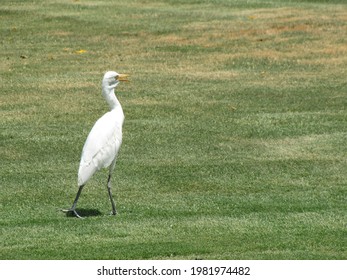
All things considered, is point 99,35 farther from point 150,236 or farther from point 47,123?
point 150,236

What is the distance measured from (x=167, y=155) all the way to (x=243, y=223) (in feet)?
13.6

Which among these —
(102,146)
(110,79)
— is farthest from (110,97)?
(102,146)

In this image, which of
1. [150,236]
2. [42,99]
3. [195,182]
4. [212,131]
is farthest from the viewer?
[42,99]

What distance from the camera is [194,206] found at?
13273 mm

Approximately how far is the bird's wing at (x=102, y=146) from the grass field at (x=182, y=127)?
0.66 meters

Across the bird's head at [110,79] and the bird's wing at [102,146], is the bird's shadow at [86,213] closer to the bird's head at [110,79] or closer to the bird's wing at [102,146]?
the bird's wing at [102,146]

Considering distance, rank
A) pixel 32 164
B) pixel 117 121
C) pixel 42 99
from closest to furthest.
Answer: pixel 117 121, pixel 32 164, pixel 42 99

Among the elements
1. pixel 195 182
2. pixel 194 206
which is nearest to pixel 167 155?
pixel 195 182

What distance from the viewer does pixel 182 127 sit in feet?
60.0

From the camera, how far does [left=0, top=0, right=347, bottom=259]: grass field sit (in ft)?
39.0

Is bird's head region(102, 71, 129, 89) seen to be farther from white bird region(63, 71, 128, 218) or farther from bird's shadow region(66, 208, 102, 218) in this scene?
bird's shadow region(66, 208, 102, 218)

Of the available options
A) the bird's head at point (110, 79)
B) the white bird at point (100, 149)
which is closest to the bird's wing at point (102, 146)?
the white bird at point (100, 149)

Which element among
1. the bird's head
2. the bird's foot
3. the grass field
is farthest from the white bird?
the grass field

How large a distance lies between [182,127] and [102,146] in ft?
19.0
